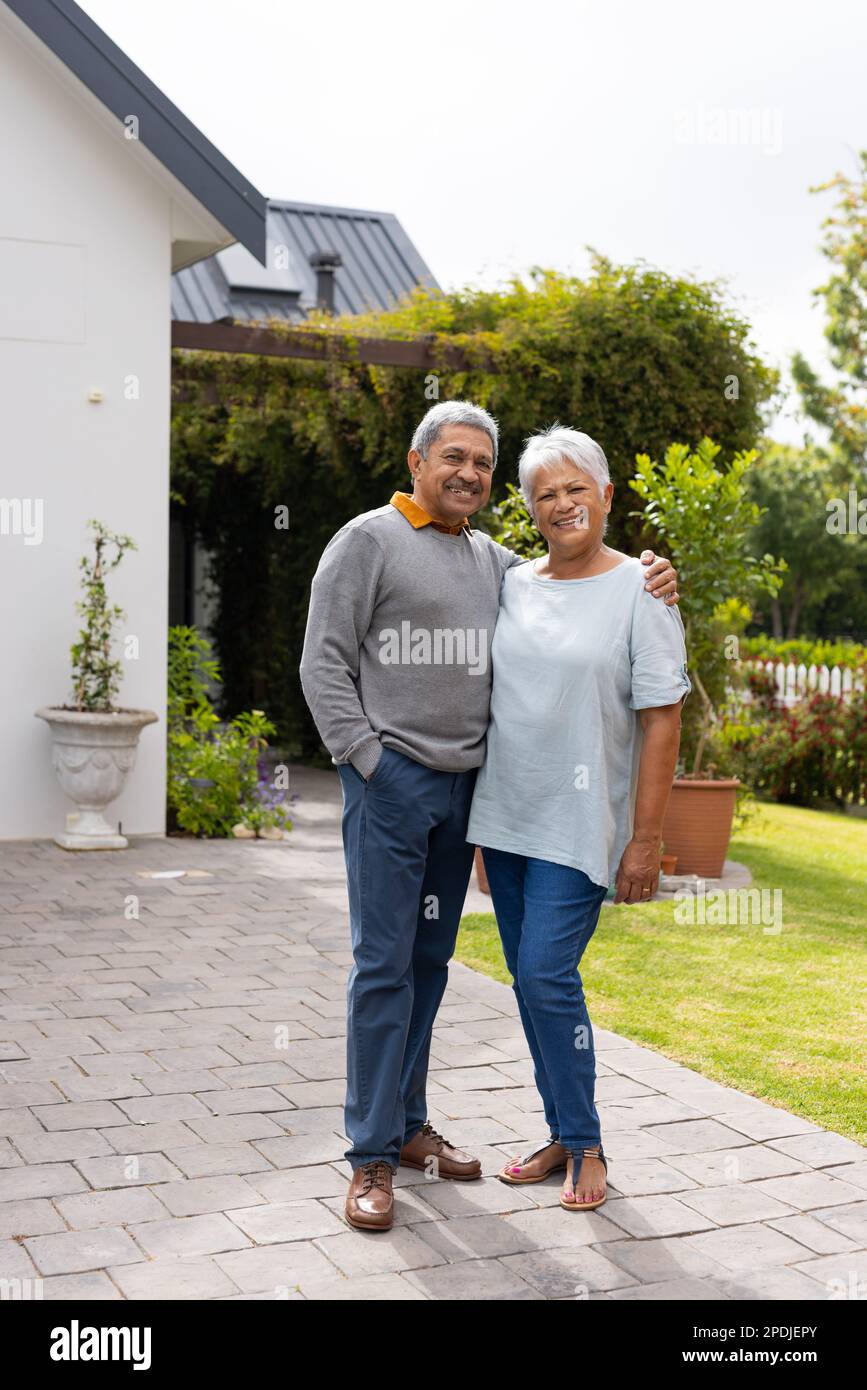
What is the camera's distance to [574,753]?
3504 mm

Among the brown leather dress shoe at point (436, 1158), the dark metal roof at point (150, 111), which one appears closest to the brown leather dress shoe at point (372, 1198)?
the brown leather dress shoe at point (436, 1158)

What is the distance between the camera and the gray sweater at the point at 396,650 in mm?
3428

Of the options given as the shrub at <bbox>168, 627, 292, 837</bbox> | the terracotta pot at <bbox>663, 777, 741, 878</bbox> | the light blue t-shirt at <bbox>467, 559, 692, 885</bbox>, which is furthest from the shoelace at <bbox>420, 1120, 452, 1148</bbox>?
the shrub at <bbox>168, 627, 292, 837</bbox>

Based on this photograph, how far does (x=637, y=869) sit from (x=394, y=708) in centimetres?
71

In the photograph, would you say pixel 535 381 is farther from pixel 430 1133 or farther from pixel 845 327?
pixel 845 327

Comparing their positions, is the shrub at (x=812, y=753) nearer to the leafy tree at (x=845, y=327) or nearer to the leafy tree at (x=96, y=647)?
the leafy tree at (x=96, y=647)

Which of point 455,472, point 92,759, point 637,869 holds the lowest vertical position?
point 92,759

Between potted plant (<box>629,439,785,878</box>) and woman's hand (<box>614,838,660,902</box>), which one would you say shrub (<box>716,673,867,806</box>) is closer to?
potted plant (<box>629,439,785,878</box>)

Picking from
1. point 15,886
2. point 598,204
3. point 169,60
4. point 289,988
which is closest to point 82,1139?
point 289,988

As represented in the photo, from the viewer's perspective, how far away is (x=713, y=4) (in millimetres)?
8602

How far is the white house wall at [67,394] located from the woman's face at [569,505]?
5.75 m

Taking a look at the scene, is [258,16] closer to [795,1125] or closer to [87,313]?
[87,313]

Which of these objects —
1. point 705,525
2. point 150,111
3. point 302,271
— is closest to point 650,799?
point 705,525

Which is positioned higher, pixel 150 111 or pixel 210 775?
pixel 150 111
